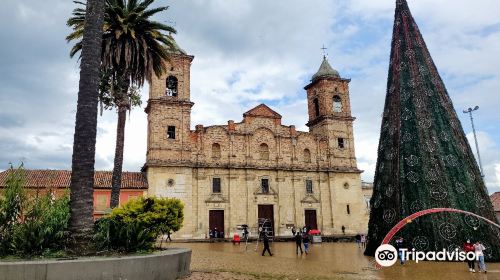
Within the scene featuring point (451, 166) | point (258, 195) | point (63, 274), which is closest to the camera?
point (63, 274)

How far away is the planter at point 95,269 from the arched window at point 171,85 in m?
28.1

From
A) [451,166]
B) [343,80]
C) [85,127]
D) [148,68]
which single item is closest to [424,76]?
[451,166]

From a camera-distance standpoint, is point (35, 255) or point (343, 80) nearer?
point (35, 255)

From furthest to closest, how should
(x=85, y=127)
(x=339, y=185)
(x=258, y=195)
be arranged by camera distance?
(x=339, y=185) < (x=258, y=195) < (x=85, y=127)

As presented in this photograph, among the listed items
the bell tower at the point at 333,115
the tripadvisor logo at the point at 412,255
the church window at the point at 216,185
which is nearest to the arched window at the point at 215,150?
the church window at the point at 216,185

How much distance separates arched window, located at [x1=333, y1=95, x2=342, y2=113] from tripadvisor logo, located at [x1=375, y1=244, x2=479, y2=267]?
2847cm

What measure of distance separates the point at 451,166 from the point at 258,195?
22285mm

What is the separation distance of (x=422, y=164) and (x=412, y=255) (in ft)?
12.3

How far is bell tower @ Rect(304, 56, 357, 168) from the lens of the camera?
41.7m

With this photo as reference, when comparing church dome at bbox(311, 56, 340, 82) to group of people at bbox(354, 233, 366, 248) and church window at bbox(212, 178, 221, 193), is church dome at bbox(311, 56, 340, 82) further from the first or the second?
group of people at bbox(354, 233, 366, 248)

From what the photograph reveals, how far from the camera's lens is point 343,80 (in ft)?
144

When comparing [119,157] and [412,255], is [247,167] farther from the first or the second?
[412,255]

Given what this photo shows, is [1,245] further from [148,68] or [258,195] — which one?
[258,195]

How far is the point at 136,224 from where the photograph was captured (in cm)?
1163
